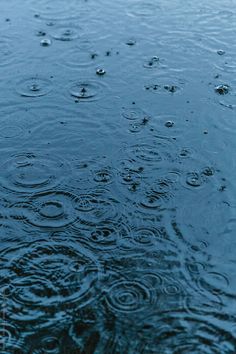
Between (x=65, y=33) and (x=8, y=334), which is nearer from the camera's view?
(x=8, y=334)

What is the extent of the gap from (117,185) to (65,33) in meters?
3.94

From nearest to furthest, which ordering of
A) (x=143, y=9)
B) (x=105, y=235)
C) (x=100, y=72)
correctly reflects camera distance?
(x=105, y=235) < (x=100, y=72) < (x=143, y=9)

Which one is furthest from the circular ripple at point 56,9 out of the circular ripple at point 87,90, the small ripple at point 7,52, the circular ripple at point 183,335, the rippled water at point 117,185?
the circular ripple at point 183,335

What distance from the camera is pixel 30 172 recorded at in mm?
5238

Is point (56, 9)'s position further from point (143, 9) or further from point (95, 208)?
point (95, 208)

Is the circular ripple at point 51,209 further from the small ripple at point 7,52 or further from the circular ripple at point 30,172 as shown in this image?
the small ripple at point 7,52

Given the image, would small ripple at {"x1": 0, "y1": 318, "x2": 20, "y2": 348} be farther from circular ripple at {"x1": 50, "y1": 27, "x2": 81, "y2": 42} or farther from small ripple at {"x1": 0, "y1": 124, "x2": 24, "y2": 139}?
circular ripple at {"x1": 50, "y1": 27, "x2": 81, "y2": 42}

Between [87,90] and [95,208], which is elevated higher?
[87,90]

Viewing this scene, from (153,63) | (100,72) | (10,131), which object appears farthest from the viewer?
(153,63)

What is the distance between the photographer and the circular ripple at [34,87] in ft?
21.3

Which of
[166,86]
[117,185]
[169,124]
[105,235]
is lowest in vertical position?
[105,235]

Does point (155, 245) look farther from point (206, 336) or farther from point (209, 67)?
point (209, 67)

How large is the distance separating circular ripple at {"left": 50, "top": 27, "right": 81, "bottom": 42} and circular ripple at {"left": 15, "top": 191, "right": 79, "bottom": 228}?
3780mm

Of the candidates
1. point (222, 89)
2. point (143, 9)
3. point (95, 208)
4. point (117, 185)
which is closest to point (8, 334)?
point (95, 208)
